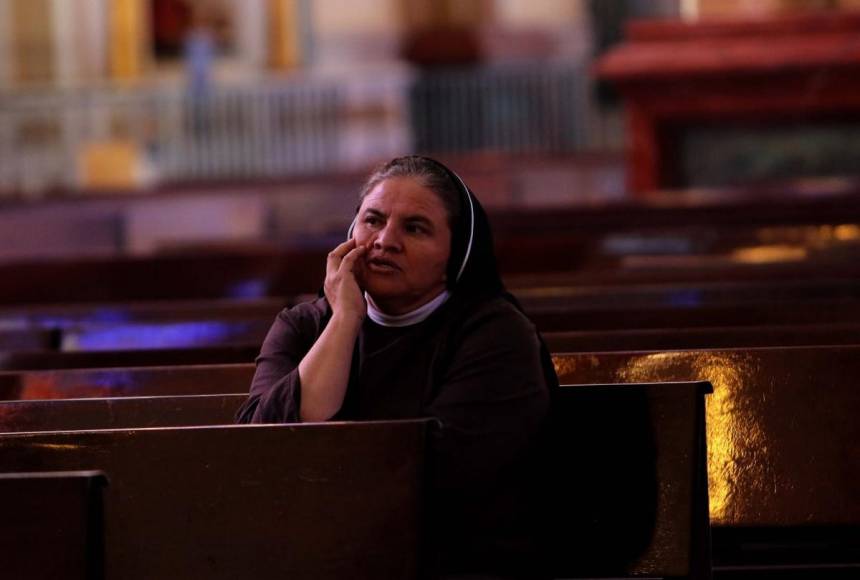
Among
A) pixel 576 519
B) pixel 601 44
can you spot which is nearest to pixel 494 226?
pixel 576 519

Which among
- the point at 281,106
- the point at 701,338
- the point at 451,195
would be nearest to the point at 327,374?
the point at 451,195

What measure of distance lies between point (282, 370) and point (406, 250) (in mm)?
318

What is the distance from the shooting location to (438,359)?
10.0 feet

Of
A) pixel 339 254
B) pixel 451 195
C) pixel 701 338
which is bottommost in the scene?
pixel 701 338

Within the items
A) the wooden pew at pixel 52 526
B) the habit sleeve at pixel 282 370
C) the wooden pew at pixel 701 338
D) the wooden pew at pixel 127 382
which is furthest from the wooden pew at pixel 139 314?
the wooden pew at pixel 52 526

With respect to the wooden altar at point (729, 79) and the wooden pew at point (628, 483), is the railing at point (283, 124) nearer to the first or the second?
the wooden altar at point (729, 79)

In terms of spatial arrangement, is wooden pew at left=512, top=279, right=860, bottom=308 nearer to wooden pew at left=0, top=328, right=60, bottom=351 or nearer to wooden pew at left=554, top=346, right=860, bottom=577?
wooden pew at left=0, top=328, right=60, bottom=351

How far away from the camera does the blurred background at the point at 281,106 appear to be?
1182cm

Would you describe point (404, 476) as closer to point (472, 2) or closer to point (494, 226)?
point (494, 226)

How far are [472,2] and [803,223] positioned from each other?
746 cm

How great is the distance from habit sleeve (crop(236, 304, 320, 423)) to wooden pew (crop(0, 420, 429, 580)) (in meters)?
0.17

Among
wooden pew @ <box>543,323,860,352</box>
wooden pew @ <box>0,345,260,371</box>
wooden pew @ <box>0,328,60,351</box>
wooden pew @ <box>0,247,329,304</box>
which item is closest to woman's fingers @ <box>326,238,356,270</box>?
wooden pew @ <box>543,323,860,352</box>

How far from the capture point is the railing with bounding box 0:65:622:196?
1365cm

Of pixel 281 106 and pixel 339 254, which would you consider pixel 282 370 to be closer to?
pixel 339 254
